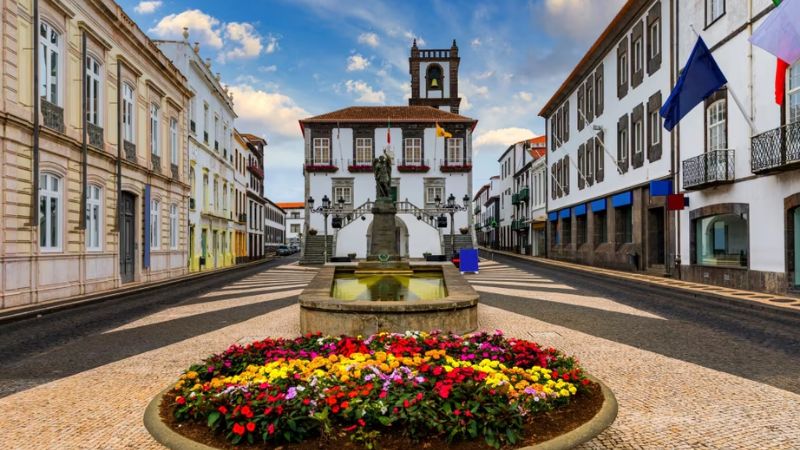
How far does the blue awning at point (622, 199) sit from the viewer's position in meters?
24.6

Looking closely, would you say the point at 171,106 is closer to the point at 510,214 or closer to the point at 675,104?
the point at 675,104

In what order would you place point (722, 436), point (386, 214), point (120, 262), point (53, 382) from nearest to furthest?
point (722, 436) → point (53, 382) → point (386, 214) → point (120, 262)

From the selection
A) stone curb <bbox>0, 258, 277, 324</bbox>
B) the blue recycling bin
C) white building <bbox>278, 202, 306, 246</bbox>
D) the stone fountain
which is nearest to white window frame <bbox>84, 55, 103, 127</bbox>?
stone curb <bbox>0, 258, 277, 324</bbox>

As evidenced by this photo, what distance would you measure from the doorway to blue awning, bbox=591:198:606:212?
889 inches

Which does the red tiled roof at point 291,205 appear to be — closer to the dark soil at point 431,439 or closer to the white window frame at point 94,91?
the white window frame at point 94,91

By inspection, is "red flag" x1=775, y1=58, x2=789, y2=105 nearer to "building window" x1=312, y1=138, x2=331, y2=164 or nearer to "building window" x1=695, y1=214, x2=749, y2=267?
"building window" x1=695, y1=214, x2=749, y2=267

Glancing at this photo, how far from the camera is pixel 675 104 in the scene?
1507 centimetres

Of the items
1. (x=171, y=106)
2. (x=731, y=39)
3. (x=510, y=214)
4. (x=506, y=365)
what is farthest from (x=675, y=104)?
(x=510, y=214)

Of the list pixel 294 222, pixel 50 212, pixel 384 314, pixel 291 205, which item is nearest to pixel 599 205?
pixel 384 314

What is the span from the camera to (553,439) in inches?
138

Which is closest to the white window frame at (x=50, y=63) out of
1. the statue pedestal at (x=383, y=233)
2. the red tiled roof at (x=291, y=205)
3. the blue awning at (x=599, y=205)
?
the statue pedestal at (x=383, y=233)

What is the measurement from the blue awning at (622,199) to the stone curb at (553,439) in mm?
22482

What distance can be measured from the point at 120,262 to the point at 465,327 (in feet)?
50.8

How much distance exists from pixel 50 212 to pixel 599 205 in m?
25.0
